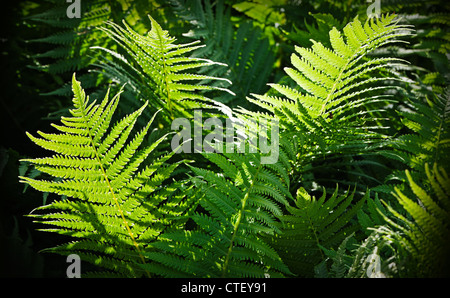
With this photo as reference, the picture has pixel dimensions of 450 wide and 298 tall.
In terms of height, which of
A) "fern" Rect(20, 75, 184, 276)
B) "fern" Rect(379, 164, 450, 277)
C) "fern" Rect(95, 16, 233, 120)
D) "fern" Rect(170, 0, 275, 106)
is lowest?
"fern" Rect(379, 164, 450, 277)

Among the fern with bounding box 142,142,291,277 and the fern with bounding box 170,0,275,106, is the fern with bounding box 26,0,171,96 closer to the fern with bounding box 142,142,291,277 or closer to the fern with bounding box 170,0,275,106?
the fern with bounding box 170,0,275,106

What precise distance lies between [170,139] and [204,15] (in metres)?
0.55

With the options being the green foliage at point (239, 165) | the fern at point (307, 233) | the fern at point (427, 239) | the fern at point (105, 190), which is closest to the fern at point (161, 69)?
the green foliage at point (239, 165)

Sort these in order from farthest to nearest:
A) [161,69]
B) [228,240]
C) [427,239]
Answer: [161,69]
[228,240]
[427,239]

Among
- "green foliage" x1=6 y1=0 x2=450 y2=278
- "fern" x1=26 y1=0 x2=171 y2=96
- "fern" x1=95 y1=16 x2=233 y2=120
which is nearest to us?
"green foliage" x1=6 y1=0 x2=450 y2=278

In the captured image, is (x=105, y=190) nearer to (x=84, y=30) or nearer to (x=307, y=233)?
(x=307, y=233)

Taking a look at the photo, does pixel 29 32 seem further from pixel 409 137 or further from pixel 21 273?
pixel 409 137

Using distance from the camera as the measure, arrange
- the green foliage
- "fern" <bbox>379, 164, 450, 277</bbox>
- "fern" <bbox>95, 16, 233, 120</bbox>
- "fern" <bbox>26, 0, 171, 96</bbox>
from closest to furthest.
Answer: "fern" <bbox>379, 164, 450, 277</bbox> < the green foliage < "fern" <bbox>95, 16, 233, 120</bbox> < "fern" <bbox>26, 0, 171, 96</bbox>

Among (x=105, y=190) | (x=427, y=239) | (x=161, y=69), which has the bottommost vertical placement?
(x=427, y=239)

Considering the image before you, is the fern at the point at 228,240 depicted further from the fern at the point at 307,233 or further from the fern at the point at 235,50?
the fern at the point at 235,50

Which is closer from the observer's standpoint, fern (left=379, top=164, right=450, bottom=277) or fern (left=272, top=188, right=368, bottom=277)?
fern (left=379, top=164, right=450, bottom=277)

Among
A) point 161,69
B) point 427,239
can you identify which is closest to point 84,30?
point 161,69

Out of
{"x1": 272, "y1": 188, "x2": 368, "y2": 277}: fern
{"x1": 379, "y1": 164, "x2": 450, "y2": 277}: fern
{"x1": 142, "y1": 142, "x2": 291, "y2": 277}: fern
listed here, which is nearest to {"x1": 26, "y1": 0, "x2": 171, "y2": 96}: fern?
{"x1": 142, "y1": 142, "x2": 291, "y2": 277}: fern

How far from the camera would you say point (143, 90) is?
3.52 ft
